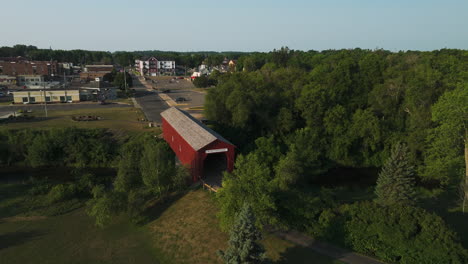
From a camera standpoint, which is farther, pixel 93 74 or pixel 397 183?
pixel 93 74

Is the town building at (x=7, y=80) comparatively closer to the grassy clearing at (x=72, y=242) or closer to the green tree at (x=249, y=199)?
the grassy clearing at (x=72, y=242)

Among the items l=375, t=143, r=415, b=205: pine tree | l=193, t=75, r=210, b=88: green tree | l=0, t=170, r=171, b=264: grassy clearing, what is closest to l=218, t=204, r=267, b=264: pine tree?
l=0, t=170, r=171, b=264: grassy clearing

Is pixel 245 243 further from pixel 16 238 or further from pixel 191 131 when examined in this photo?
pixel 191 131

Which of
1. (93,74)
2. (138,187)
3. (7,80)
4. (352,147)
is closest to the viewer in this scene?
(138,187)

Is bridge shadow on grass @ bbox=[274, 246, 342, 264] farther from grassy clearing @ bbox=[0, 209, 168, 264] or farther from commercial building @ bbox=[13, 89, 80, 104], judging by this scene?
commercial building @ bbox=[13, 89, 80, 104]

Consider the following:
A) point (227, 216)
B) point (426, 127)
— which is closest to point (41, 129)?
point (227, 216)

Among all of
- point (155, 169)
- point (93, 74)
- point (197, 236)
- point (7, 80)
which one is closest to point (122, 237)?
point (197, 236)
